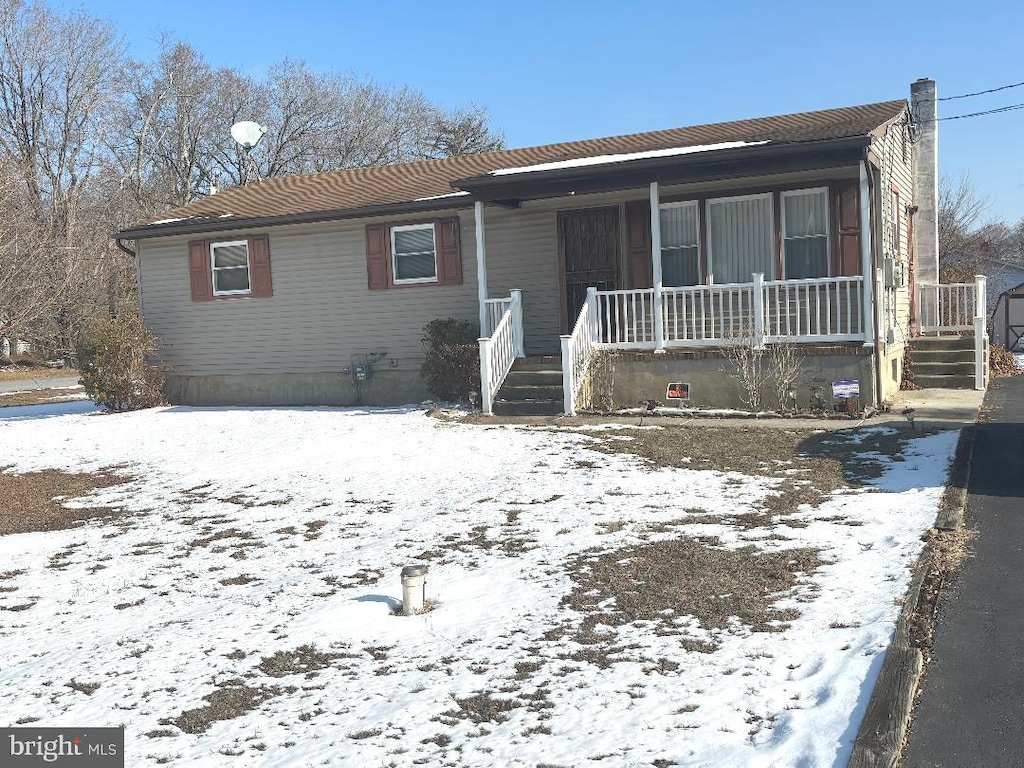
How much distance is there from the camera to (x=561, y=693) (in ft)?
13.4

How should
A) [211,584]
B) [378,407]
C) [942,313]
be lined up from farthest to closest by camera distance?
1. [942,313]
2. [378,407]
3. [211,584]

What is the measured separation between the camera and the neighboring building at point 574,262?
1287cm

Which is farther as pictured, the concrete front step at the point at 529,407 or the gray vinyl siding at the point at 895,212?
the gray vinyl siding at the point at 895,212

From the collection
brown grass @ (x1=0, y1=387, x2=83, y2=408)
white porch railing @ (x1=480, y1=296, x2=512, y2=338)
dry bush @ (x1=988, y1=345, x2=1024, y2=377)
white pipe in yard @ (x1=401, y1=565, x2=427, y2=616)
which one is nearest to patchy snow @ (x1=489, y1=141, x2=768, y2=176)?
white porch railing @ (x1=480, y1=296, x2=512, y2=338)

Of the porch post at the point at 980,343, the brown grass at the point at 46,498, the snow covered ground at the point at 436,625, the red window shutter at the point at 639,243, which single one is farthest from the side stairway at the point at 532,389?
the porch post at the point at 980,343

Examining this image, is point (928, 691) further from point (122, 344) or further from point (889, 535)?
point (122, 344)

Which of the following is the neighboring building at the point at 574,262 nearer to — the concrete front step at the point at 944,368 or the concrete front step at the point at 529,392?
the concrete front step at the point at 529,392

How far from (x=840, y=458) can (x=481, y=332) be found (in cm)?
663

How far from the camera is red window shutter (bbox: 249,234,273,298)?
17109 millimetres

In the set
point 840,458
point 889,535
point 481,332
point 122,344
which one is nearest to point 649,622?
point 889,535

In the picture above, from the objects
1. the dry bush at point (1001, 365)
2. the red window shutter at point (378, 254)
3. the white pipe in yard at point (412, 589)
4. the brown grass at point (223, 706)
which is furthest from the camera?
the dry bush at point (1001, 365)

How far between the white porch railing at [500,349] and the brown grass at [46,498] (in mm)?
5217

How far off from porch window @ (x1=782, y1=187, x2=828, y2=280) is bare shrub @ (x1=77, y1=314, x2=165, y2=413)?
11537 millimetres

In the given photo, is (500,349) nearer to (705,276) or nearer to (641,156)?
(705,276)
